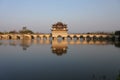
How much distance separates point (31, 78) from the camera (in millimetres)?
12461

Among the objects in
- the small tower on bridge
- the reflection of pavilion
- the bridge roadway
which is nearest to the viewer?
the reflection of pavilion

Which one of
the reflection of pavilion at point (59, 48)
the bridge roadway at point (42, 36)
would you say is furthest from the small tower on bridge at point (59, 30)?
the reflection of pavilion at point (59, 48)

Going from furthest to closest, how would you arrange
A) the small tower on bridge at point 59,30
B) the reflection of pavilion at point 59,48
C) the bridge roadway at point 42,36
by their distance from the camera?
the bridge roadway at point 42,36 < the small tower on bridge at point 59,30 < the reflection of pavilion at point 59,48

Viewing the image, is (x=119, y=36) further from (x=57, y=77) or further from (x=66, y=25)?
(x=57, y=77)

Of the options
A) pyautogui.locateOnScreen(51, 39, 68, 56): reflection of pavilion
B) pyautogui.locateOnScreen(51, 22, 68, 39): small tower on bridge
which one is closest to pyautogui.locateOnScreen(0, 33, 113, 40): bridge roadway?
pyautogui.locateOnScreen(51, 22, 68, 39): small tower on bridge

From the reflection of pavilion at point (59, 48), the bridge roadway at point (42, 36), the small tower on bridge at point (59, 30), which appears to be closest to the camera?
the reflection of pavilion at point (59, 48)

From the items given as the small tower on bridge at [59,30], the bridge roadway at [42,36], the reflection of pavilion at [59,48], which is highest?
the small tower on bridge at [59,30]

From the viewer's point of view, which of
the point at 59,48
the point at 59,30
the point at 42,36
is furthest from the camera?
the point at 42,36

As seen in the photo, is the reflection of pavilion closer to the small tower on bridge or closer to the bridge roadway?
the small tower on bridge

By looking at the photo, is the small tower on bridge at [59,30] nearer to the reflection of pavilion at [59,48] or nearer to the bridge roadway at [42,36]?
the bridge roadway at [42,36]

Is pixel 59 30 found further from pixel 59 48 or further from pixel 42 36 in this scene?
pixel 59 48

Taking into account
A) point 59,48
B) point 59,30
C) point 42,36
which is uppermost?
point 59,30

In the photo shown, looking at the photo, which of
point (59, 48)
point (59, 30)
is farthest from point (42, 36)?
point (59, 48)

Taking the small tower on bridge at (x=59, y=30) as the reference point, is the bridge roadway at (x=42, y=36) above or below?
below
